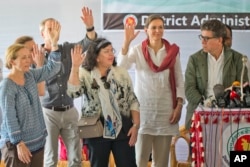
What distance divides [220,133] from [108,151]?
2.59 ft

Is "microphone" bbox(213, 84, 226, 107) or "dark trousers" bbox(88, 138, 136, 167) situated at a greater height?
"microphone" bbox(213, 84, 226, 107)

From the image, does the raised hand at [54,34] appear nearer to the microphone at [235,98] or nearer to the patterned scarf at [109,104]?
the patterned scarf at [109,104]

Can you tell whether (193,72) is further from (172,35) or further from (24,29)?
(24,29)

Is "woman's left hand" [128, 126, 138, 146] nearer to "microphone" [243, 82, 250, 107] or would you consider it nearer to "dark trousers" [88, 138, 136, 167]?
"dark trousers" [88, 138, 136, 167]

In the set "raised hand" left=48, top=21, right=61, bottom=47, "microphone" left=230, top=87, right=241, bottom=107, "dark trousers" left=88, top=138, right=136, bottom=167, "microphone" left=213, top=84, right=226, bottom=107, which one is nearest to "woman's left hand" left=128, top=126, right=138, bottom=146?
"dark trousers" left=88, top=138, right=136, bottom=167

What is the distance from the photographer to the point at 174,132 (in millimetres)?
3789

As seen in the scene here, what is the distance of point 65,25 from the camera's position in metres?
4.50

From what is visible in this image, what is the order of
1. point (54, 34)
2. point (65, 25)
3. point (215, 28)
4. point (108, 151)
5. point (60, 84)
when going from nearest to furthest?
1. point (108, 151)
2. point (54, 34)
3. point (215, 28)
4. point (60, 84)
5. point (65, 25)

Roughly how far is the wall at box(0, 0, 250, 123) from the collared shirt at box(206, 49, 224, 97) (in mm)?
721

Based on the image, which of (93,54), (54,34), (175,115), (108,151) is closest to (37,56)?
(54,34)

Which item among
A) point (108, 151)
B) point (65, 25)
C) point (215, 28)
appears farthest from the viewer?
point (65, 25)

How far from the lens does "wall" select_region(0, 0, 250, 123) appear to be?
174 inches

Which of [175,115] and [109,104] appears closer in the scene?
[109,104]

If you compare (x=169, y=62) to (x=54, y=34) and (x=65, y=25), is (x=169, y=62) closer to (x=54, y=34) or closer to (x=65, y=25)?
(x=54, y=34)
